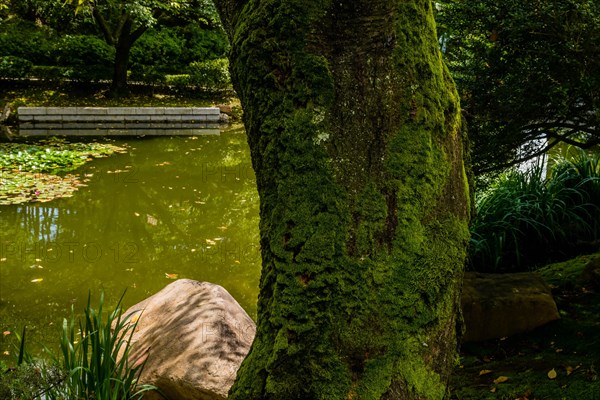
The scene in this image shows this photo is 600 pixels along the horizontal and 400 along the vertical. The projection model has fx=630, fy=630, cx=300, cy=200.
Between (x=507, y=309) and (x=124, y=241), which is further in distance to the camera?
(x=124, y=241)

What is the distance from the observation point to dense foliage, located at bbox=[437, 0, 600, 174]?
3387mm

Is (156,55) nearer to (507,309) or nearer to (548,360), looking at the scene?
(507,309)

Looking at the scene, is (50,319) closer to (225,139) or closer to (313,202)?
(313,202)

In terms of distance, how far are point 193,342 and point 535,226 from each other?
3.17m

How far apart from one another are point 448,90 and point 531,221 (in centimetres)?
375

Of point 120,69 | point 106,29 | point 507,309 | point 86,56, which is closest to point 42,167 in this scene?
point 120,69

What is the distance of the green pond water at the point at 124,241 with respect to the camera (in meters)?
5.56

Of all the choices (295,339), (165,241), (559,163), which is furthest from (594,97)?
(165,241)

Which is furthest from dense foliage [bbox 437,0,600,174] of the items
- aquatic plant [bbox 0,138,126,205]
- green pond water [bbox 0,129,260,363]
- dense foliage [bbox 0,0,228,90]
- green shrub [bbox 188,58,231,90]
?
green shrub [bbox 188,58,231,90]

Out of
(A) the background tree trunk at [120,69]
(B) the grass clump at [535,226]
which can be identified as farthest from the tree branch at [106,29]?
(B) the grass clump at [535,226]

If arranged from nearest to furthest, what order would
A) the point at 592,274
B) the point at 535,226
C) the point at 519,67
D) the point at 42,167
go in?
the point at 519,67, the point at 592,274, the point at 535,226, the point at 42,167

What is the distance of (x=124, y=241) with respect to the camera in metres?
7.06

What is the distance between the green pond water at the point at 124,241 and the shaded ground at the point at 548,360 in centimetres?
222

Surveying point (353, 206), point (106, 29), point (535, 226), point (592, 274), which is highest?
point (106, 29)
